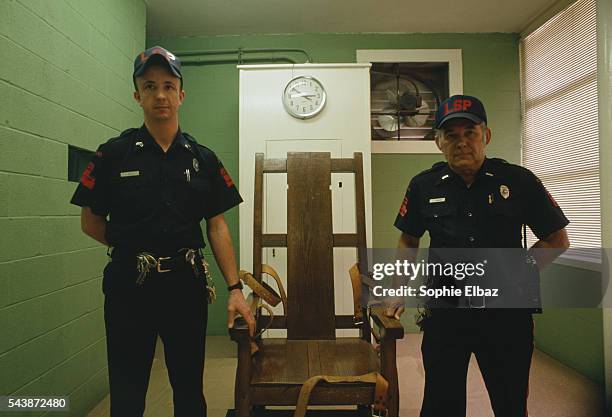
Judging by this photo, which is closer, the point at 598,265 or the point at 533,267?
the point at 533,267

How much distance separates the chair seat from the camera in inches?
51.7

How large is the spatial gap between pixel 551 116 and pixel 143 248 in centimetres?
328

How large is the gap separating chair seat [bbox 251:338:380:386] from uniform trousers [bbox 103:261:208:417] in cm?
24

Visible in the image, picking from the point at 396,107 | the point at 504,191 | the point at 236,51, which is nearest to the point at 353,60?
the point at 396,107

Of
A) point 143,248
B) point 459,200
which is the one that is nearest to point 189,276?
point 143,248

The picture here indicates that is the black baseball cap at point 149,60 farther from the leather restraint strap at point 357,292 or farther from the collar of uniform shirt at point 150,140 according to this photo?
the leather restraint strap at point 357,292

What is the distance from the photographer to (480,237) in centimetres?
127

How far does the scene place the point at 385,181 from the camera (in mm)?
3447

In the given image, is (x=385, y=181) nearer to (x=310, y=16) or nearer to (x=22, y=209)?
(x=310, y=16)

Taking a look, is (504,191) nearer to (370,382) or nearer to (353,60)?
(370,382)

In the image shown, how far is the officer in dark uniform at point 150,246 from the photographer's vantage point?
124 centimetres

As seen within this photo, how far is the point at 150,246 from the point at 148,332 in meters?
0.30

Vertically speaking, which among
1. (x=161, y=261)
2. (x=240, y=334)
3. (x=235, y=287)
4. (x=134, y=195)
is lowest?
(x=240, y=334)

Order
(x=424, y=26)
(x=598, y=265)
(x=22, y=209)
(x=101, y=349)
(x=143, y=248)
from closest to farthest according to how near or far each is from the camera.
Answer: (x=143, y=248) → (x=22, y=209) → (x=101, y=349) → (x=598, y=265) → (x=424, y=26)
